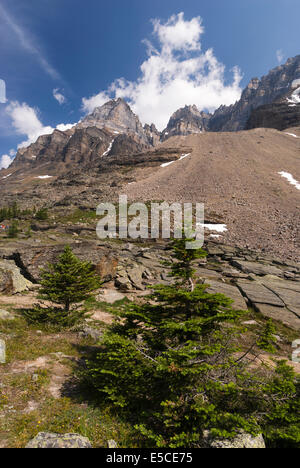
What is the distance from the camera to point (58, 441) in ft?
12.0

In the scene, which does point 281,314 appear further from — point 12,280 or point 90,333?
point 12,280

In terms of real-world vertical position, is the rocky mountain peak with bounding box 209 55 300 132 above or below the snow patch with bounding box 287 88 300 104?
above

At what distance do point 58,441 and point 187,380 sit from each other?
8.23ft

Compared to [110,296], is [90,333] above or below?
below

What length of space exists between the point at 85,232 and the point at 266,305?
26.9 m

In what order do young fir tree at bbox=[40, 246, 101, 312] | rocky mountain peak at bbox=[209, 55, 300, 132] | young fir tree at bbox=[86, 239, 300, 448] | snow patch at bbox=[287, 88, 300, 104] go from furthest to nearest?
1. rocky mountain peak at bbox=[209, 55, 300, 132]
2. snow patch at bbox=[287, 88, 300, 104]
3. young fir tree at bbox=[40, 246, 101, 312]
4. young fir tree at bbox=[86, 239, 300, 448]

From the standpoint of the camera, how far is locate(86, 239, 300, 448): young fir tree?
3961 mm

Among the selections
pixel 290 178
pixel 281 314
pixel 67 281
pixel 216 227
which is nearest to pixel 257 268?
pixel 281 314

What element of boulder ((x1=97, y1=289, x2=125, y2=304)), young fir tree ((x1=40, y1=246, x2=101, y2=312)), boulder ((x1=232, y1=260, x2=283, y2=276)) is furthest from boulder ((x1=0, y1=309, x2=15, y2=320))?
boulder ((x1=232, y1=260, x2=283, y2=276))

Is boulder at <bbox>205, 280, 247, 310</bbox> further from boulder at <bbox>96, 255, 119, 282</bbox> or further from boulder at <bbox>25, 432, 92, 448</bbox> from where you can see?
boulder at <bbox>25, 432, 92, 448</bbox>

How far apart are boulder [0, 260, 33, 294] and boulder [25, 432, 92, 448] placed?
35.8ft

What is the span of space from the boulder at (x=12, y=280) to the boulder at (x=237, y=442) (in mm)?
12834
